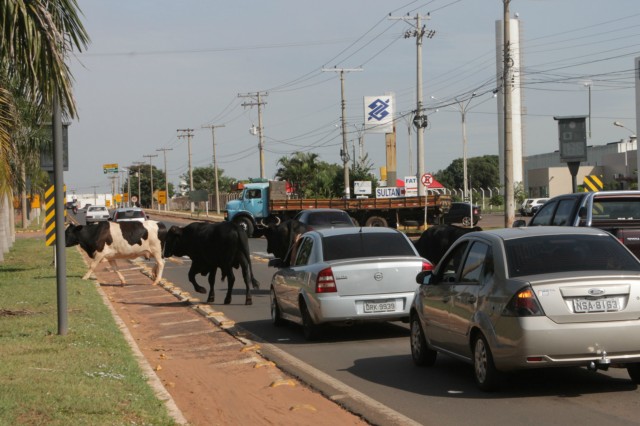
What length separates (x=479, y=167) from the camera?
16025 cm

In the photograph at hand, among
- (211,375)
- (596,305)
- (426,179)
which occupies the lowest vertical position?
(211,375)

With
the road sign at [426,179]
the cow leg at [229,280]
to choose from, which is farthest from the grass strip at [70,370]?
the road sign at [426,179]

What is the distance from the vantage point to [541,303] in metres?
9.17

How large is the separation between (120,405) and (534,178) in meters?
114

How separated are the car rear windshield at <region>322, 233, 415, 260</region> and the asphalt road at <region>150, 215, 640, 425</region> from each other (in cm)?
129

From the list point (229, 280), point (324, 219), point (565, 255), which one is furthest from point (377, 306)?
point (324, 219)

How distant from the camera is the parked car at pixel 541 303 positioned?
915 centimetres

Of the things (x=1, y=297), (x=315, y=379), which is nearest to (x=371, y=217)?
(x=1, y=297)

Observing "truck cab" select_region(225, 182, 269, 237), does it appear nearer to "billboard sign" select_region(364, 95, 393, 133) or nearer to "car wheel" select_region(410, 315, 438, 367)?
"billboard sign" select_region(364, 95, 393, 133)

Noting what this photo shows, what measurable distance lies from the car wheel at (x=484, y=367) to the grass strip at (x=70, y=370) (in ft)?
10.4

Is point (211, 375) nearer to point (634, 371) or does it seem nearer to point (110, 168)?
point (634, 371)

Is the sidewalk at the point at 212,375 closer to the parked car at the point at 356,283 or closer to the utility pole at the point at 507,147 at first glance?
the parked car at the point at 356,283

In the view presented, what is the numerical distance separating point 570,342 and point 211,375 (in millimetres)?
4793

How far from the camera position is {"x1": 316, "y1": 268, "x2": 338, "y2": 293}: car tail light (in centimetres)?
1418
